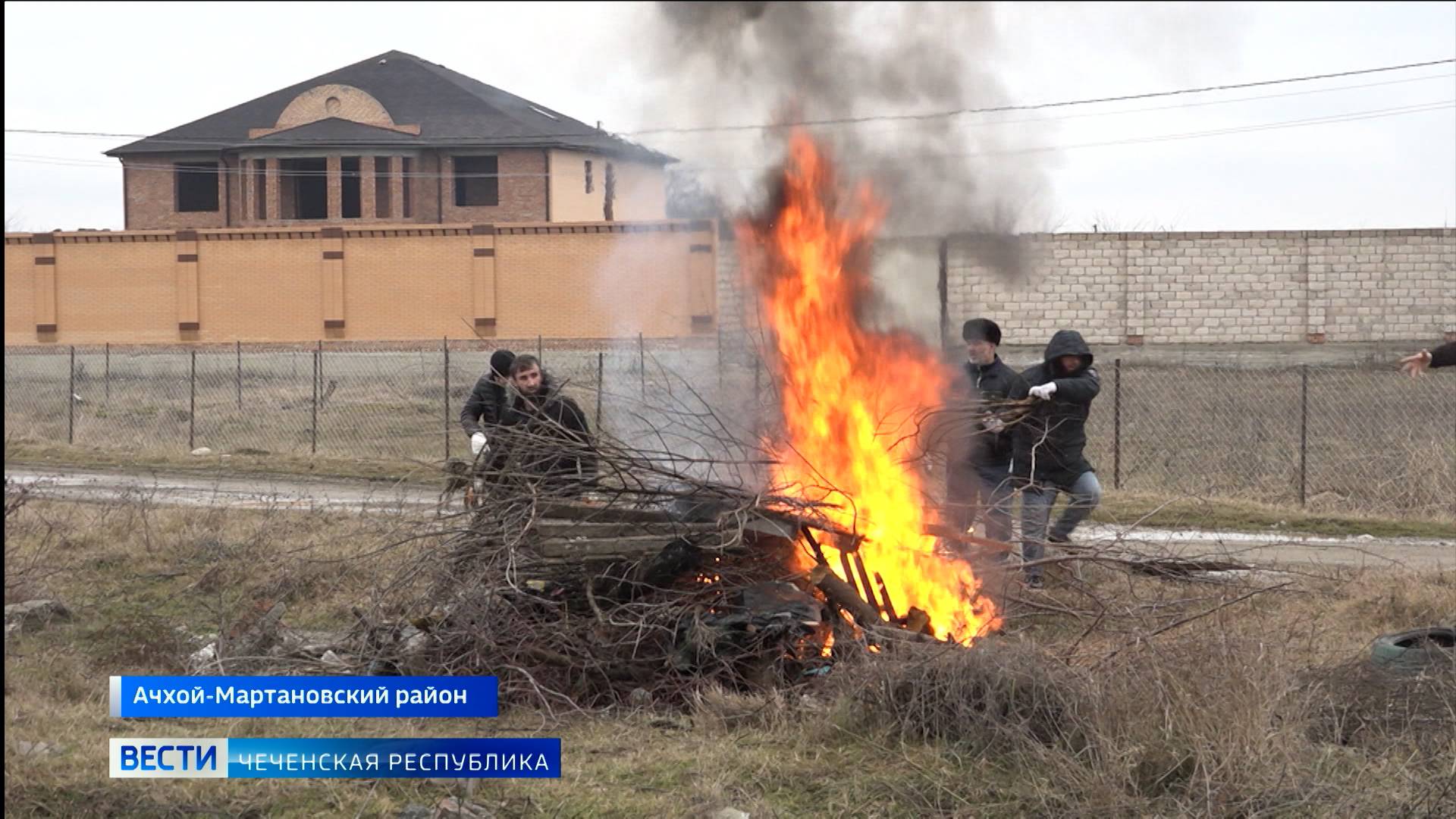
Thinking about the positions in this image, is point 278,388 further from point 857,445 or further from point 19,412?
point 857,445

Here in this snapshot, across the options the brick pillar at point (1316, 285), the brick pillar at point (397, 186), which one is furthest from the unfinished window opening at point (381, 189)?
the brick pillar at point (1316, 285)

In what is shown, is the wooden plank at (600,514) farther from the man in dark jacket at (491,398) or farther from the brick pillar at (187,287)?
the brick pillar at (187,287)

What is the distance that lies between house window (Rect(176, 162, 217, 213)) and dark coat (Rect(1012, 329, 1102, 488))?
40.5 m

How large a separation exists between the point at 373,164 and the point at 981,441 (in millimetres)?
35480

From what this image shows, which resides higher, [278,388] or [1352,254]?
[1352,254]

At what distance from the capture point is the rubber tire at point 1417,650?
669cm

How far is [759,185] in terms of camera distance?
912cm

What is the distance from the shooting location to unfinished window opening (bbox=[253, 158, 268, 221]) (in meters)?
43.0

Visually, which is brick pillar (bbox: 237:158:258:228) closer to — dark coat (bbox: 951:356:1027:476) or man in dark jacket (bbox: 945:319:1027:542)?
man in dark jacket (bbox: 945:319:1027:542)

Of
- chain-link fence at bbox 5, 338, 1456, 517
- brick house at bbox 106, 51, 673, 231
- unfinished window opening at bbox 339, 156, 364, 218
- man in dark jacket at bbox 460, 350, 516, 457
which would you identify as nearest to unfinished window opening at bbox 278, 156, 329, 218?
brick house at bbox 106, 51, 673, 231

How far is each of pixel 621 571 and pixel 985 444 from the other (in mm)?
2851

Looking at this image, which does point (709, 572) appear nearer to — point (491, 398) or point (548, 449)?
point (548, 449)

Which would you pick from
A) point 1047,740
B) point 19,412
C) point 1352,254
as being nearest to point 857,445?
point 1047,740
